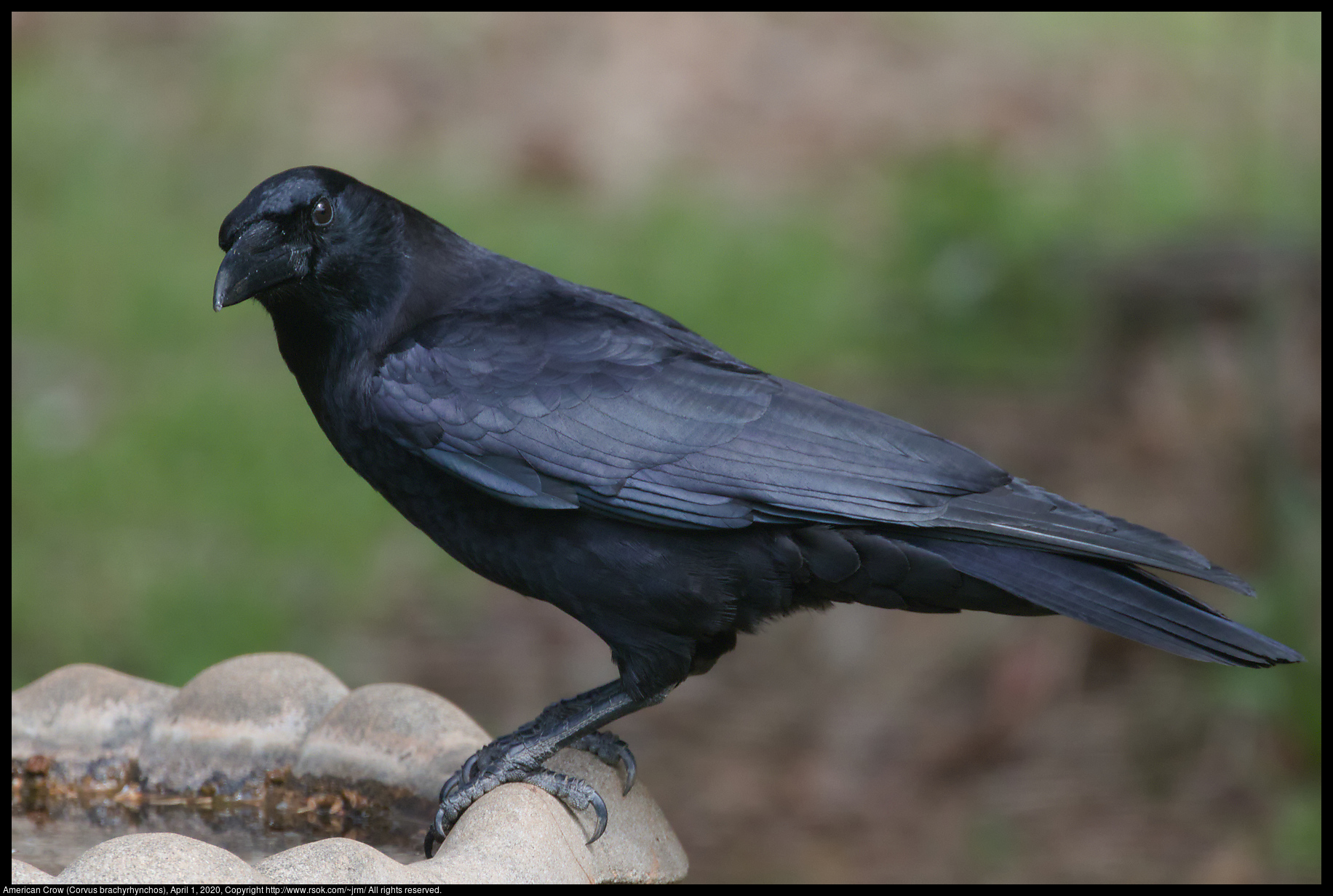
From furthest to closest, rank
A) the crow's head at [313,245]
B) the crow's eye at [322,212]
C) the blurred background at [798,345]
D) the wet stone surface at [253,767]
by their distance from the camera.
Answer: the blurred background at [798,345] → the crow's eye at [322,212] → the crow's head at [313,245] → the wet stone surface at [253,767]

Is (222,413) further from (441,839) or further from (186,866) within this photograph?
(186,866)

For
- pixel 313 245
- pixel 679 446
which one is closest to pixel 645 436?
pixel 679 446

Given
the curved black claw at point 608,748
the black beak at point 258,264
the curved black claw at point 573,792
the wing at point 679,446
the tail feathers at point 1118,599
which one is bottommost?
the curved black claw at point 573,792

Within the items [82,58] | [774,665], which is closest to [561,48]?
[82,58]

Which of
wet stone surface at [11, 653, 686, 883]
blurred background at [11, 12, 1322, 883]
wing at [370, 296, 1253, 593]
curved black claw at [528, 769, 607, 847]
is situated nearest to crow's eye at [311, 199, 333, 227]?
wing at [370, 296, 1253, 593]

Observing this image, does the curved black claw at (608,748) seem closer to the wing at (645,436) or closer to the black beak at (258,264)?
the wing at (645,436)

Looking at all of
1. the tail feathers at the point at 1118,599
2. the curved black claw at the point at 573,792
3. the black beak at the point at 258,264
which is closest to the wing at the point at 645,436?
the tail feathers at the point at 1118,599

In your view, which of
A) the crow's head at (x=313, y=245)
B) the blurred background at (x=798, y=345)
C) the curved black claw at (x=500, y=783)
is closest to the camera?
the curved black claw at (x=500, y=783)

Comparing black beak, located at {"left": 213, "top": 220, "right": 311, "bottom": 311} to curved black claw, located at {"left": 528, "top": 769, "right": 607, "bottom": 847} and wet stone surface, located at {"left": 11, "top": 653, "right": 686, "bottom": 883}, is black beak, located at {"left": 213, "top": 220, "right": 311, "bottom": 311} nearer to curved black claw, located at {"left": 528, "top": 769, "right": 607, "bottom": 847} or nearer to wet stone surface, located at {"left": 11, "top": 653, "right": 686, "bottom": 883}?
wet stone surface, located at {"left": 11, "top": 653, "right": 686, "bottom": 883}
